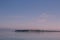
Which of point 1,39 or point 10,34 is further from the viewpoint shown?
→ point 10,34

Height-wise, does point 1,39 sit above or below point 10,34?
below

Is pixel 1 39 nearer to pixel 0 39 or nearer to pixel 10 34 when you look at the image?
pixel 0 39

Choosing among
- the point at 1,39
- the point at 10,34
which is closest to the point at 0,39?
the point at 1,39

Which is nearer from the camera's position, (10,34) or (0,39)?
(0,39)

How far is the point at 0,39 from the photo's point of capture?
993 cm

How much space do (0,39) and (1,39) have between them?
7 cm

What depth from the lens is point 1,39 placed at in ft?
32.6

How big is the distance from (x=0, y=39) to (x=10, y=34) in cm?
319

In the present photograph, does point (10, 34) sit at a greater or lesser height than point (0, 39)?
greater

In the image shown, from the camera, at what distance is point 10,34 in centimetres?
1311
